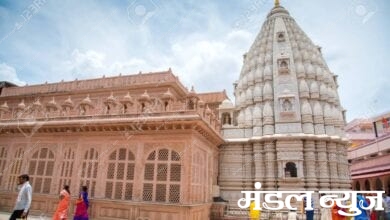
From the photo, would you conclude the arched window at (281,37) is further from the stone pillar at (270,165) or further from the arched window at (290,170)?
the arched window at (290,170)

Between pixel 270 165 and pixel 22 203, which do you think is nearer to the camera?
pixel 22 203

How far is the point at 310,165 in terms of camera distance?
1812 cm

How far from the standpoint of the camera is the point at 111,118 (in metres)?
13.9

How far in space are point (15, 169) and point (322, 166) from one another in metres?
19.8

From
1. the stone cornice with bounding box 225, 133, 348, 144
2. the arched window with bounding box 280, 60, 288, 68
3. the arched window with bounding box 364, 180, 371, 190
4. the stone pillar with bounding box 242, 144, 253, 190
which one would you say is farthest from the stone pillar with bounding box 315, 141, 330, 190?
the arched window with bounding box 364, 180, 371, 190

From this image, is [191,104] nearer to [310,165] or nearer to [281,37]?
[310,165]

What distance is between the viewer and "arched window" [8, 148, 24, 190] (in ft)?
52.2

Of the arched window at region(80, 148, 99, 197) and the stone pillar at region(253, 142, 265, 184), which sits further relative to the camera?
the stone pillar at region(253, 142, 265, 184)

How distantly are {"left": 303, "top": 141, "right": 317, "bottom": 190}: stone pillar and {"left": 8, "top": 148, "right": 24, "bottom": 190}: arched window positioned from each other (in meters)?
18.3

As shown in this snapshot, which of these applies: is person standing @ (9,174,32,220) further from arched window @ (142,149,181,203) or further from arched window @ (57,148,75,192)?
arched window @ (57,148,75,192)

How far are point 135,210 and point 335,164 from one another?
45.9ft

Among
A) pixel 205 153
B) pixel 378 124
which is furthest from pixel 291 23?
pixel 378 124

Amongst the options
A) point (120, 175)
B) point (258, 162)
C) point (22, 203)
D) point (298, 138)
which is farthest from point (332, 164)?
point (22, 203)

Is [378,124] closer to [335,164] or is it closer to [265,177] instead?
[335,164]
